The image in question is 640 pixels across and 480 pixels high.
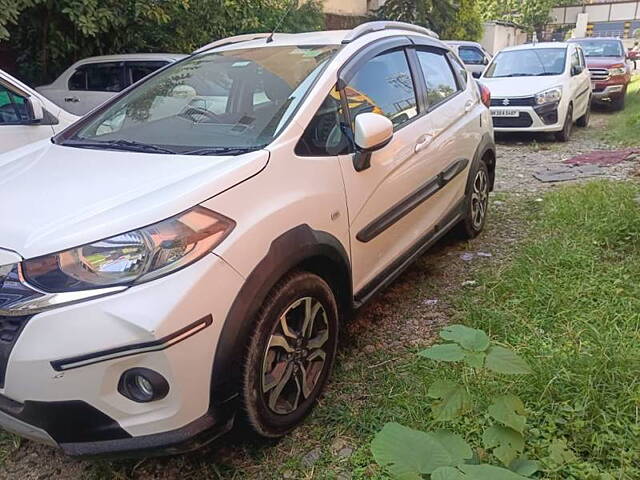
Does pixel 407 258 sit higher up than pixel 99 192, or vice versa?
pixel 99 192

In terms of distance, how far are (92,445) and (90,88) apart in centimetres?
627

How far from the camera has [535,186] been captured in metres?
6.16

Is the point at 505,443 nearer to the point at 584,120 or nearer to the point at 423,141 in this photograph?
the point at 423,141

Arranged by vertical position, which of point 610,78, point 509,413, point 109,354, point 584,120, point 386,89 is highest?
point 386,89

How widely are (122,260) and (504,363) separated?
4.37 ft

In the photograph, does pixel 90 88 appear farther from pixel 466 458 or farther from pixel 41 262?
pixel 466 458

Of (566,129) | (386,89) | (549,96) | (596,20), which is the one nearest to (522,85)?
(549,96)

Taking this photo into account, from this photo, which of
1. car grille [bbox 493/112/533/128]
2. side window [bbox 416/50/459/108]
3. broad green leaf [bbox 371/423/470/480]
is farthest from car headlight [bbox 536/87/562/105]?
broad green leaf [bbox 371/423/470/480]

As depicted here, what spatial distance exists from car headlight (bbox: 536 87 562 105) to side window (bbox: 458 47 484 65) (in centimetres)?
671

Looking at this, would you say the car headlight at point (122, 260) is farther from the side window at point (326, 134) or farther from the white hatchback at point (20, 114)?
the white hatchback at point (20, 114)

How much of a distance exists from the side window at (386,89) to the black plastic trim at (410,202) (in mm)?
433

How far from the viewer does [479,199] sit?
450cm

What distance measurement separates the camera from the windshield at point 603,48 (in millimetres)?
13318

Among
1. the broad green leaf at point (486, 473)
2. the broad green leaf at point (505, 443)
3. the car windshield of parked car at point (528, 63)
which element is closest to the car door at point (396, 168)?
the broad green leaf at point (505, 443)
